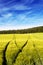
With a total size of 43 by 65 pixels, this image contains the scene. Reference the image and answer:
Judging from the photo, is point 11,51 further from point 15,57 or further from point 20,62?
point 20,62

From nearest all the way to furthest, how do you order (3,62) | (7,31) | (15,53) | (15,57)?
(3,62)
(15,57)
(15,53)
(7,31)

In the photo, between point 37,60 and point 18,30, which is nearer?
point 37,60

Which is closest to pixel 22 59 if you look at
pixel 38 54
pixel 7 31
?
pixel 38 54

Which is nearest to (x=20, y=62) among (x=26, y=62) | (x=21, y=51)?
(x=26, y=62)

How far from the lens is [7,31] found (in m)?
103

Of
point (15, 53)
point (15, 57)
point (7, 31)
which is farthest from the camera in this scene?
point (7, 31)

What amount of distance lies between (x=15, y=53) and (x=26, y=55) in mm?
1933

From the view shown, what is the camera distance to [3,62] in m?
26.5

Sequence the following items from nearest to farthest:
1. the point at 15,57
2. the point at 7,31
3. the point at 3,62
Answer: the point at 3,62, the point at 15,57, the point at 7,31

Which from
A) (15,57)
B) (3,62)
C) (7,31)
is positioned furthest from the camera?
(7,31)

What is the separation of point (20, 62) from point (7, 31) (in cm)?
7695

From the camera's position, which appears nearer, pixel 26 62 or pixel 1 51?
pixel 26 62

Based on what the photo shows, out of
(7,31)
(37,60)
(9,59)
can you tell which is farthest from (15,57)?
(7,31)

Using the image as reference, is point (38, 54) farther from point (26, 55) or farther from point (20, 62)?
point (20, 62)
